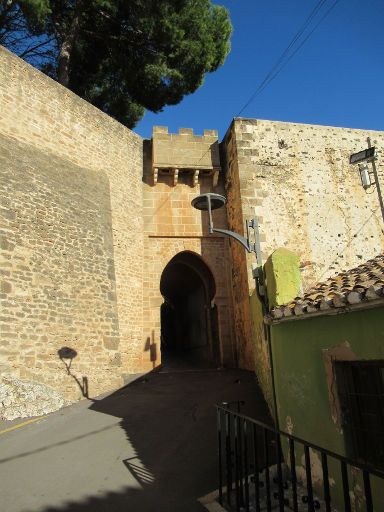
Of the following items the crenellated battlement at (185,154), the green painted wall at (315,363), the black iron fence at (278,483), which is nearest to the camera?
the black iron fence at (278,483)

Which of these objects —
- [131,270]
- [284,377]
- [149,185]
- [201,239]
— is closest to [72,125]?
[149,185]

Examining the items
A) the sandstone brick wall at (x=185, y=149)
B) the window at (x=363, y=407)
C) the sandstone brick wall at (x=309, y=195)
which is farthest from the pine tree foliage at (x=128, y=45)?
the window at (x=363, y=407)

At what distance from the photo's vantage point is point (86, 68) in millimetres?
17781

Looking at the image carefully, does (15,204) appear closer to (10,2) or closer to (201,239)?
(201,239)

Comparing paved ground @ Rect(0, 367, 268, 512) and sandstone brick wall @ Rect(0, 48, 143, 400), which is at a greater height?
sandstone brick wall @ Rect(0, 48, 143, 400)

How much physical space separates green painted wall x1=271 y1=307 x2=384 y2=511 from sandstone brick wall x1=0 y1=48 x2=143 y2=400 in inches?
221

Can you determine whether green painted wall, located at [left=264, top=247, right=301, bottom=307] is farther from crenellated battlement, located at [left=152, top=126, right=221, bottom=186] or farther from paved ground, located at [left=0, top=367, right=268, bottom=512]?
crenellated battlement, located at [left=152, top=126, right=221, bottom=186]

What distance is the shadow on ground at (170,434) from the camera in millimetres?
4406

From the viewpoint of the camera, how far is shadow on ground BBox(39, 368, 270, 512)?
4.41 m

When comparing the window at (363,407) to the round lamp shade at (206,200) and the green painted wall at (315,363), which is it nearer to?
the green painted wall at (315,363)

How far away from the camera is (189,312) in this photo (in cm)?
1920

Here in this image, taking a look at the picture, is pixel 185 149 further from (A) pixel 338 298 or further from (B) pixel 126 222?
(A) pixel 338 298

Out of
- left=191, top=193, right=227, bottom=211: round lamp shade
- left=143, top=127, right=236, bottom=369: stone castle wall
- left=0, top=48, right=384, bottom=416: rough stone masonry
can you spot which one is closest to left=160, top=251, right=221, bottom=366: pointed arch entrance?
left=143, top=127, right=236, bottom=369: stone castle wall

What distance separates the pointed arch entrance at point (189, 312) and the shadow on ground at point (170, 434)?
364 centimetres
